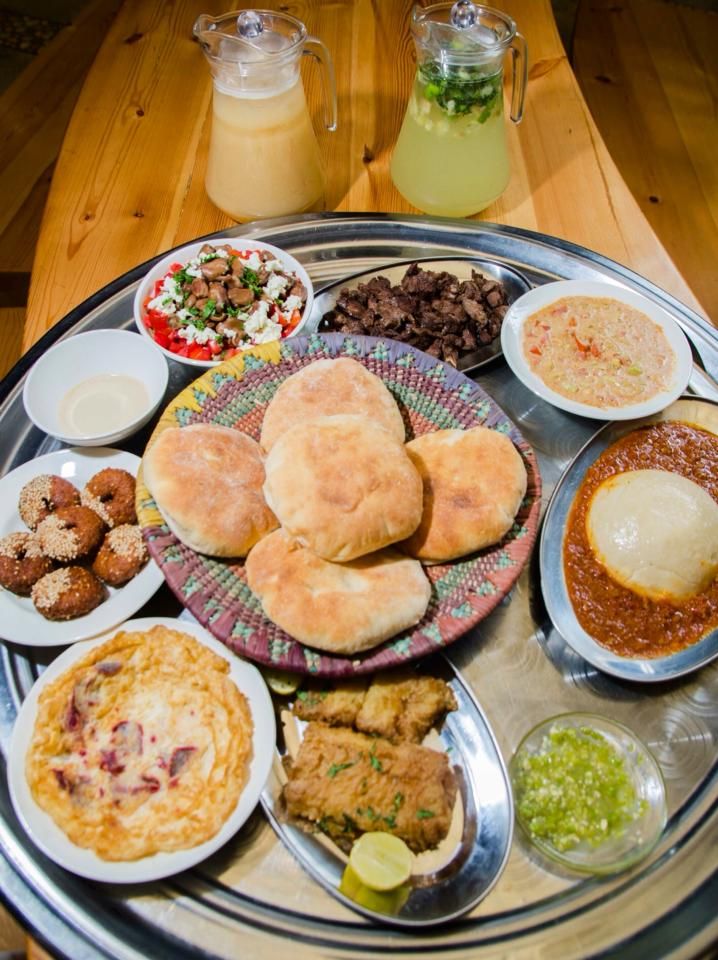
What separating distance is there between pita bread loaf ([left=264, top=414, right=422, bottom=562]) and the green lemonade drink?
1.65m

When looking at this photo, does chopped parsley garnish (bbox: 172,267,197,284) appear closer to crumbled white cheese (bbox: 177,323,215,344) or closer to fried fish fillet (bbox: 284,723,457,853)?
crumbled white cheese (bbox: 177,323,215,344)

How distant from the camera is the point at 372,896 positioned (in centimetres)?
176

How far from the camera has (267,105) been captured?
110 inches

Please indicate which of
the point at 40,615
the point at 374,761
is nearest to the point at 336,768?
the point at 374,761

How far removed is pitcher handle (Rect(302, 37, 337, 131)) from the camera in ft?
9.71

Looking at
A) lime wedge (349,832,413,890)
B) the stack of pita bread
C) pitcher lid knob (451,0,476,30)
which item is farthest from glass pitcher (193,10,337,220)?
lime wedge (349,832,413,890)

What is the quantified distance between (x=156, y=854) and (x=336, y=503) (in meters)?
1.01

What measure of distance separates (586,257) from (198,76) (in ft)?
7.98

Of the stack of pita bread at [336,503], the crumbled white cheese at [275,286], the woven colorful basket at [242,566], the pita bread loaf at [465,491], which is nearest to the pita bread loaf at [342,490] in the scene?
the stack of pita bread at [336,503]

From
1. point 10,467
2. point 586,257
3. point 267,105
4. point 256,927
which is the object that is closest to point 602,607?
point 256,927

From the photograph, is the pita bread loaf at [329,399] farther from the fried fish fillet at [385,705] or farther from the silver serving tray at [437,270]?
the fried fish fillet at [385,705]

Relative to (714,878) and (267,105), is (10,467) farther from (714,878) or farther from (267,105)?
(714,878)

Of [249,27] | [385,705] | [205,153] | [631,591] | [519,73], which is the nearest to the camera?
[385,705]

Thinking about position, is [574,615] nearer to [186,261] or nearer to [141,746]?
[141,746]
